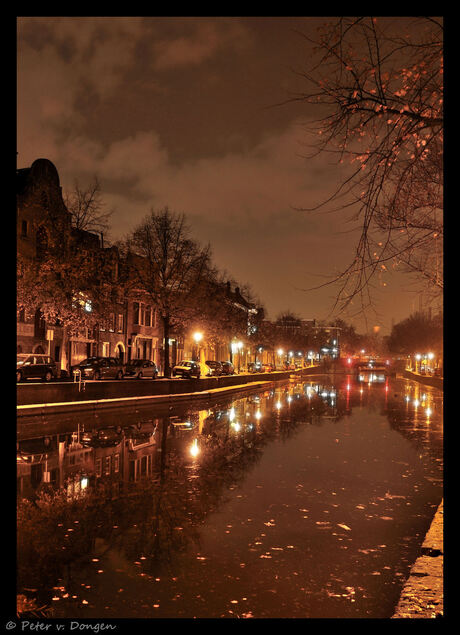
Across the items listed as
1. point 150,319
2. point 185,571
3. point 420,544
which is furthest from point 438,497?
point 150,319

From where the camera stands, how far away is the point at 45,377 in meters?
33.2

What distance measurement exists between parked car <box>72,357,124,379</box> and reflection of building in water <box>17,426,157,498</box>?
75.6ft

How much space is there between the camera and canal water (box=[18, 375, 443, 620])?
16.3ft

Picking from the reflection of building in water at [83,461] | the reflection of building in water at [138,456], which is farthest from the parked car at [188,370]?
the reflection of building in water at [83,461]

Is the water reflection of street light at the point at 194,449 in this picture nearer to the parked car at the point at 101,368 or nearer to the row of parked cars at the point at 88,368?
the row of parked cars at the point at 88,368

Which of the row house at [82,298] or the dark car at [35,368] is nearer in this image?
the dark car at [35,368]

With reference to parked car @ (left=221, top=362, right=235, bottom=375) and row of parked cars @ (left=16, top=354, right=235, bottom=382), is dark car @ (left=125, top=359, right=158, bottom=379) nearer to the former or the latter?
row of parked cars @ (left=16, top=354, right=235, bottom=382)

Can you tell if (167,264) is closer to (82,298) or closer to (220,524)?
(82,298)

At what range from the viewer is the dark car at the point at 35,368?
31.9 metres

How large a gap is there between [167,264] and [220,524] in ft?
124

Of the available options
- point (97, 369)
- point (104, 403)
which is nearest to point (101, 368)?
point (97, 369)

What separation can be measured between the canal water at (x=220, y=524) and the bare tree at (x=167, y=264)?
26.8 meters
